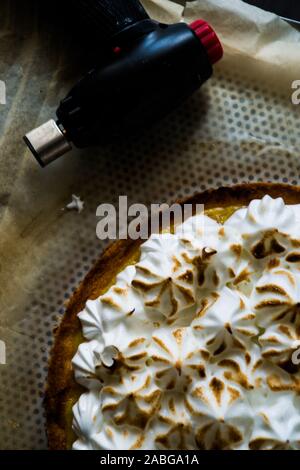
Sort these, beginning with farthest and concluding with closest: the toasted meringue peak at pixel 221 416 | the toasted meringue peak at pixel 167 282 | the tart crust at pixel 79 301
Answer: the tart crust at pixel 79 301
the toasted meringue peak at pixel 167 282
the toasted meringue peak at pixel 221 416

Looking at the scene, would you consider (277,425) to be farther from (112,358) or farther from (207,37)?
(207,37)

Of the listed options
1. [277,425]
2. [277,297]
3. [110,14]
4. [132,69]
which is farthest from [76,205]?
[277,425]

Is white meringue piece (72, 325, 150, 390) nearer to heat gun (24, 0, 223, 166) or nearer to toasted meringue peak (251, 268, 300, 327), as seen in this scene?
toasted meringue peak (251, 268, 300, 327)

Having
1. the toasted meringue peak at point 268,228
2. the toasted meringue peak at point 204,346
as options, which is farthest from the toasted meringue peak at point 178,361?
the toasted meringue peak at point 268,228

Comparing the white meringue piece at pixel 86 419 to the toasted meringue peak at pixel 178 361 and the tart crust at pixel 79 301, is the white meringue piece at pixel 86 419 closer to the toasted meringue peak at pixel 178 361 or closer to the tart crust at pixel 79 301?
the tart crust at pixel 79 301

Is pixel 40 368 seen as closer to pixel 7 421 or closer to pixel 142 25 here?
pixel 7 421
